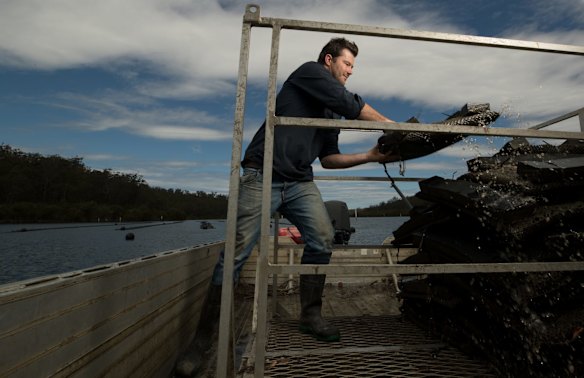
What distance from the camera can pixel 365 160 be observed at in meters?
2.84

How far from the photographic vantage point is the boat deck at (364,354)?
6.65 feet

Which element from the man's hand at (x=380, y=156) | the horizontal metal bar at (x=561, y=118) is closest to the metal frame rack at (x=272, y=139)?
the man's hand at (x=380, y=156)

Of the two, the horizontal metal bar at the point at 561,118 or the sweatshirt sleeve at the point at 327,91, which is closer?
the sweatshirt sleeve at the point at 327,91

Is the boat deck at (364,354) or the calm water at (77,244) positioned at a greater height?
the boat deck at (364,354)

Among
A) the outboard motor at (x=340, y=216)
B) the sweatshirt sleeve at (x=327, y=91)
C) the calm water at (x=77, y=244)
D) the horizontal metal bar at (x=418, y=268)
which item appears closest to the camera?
the horizontal metal bar at (x=418, y=268)

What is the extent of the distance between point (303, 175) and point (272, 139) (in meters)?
0.90

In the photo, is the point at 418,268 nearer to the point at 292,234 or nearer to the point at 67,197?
the point at 292,234

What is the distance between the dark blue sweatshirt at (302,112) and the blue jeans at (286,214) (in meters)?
0.10

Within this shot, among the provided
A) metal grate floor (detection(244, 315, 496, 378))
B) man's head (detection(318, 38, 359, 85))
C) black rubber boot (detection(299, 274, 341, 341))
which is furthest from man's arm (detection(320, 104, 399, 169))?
metal grate floor (detection(244, 315, 496, 378))

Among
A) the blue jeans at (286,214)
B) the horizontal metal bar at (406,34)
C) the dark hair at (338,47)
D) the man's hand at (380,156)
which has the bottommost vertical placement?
the blue jeans at (286,214)

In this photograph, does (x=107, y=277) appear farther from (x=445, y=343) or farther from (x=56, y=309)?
(x=445, y=343)

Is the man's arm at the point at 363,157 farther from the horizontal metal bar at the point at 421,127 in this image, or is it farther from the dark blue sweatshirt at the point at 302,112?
the horizontal metal bar at the point at 421,127

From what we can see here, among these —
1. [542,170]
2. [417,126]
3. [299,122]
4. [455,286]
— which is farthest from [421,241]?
[299,122]

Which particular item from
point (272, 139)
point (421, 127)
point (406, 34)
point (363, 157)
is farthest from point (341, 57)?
point (272, 139)
